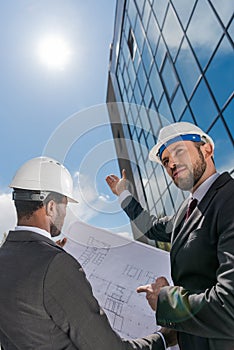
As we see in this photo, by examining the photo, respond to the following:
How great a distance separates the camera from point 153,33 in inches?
434

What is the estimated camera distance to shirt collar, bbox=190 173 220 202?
1.98m

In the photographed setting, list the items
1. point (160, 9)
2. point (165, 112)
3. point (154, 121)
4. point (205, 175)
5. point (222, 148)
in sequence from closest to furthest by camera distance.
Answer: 1. point (205, 175)
2. point (222, 148)
3. point (160, 9)
4. point (165, 112)
5. point (154, 121)

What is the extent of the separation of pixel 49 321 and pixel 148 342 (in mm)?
676

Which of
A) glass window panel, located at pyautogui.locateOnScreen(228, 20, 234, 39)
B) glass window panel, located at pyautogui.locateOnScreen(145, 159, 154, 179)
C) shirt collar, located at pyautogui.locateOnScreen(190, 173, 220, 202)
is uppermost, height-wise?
glass window panel, located at pyautogui.locateOnScreen(228, 20, 234, 39)

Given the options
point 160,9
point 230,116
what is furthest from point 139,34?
point 230,116

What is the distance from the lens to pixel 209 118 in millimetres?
7398

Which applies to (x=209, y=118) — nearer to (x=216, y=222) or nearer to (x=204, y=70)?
(x=204, y=70)

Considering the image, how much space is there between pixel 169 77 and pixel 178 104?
1.19m

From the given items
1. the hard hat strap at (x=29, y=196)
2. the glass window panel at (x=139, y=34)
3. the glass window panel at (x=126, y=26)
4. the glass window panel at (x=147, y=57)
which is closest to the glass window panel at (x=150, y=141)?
the glass window panel at (x=147, y=57)

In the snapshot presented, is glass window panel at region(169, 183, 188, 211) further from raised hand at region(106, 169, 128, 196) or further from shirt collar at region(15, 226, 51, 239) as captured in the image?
shirt collar at region(15, 226, 51, 239)

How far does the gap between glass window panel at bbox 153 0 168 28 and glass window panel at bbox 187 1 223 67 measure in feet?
7.65

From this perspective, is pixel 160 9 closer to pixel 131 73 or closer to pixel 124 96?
pixel 131 73

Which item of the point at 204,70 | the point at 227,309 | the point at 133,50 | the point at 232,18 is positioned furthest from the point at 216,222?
the point at 133,50

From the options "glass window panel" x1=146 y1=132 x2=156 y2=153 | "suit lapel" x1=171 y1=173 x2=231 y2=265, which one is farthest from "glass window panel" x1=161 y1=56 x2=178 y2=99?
"suit lapel" x1=171 y1=173 x2=231 y2=265
